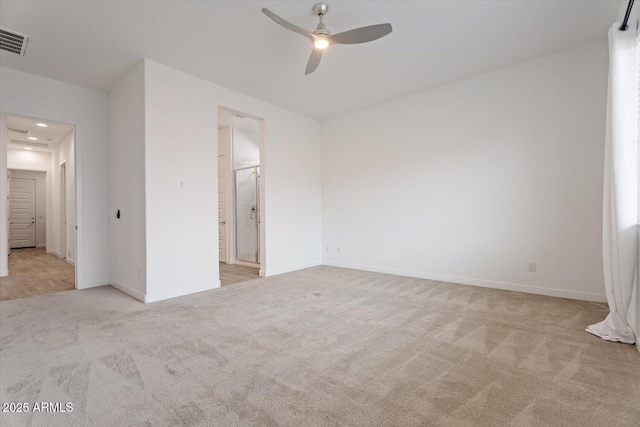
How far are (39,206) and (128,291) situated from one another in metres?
8.57

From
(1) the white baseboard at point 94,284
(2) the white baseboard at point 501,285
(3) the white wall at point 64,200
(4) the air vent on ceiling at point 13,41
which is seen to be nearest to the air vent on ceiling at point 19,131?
(3) the white wall at point 64,200

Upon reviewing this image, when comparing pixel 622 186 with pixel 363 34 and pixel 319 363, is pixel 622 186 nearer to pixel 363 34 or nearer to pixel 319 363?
pixel 363 34

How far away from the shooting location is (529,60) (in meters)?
3.75

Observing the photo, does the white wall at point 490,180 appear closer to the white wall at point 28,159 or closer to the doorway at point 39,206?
the doorway at point 39,206

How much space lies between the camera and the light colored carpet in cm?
154

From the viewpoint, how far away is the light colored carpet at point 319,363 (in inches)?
60.7

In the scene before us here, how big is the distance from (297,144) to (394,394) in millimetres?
4705

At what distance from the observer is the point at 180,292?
12.5 feet

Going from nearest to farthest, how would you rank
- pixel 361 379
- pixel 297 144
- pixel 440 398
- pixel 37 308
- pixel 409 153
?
pixel 440 398 → pixel 361 379 → pixel 37 308 → pixel 409 153 → pixel 297 144

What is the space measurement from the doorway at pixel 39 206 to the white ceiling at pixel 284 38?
141 cm

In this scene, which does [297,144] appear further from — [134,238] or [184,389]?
[184,389]

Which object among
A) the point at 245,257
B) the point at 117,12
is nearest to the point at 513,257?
the point at 245,257

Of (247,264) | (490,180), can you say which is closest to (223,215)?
(247,264)

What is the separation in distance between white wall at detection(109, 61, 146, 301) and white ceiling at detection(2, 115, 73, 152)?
1923 millimetres
